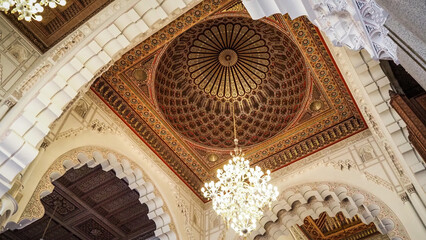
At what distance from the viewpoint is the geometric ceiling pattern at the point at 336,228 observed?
8966mm

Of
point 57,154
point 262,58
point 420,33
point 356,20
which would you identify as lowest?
point 420,33

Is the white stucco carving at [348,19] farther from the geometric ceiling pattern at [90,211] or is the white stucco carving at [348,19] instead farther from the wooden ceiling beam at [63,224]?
the wooden ceiling beam at [63,224]

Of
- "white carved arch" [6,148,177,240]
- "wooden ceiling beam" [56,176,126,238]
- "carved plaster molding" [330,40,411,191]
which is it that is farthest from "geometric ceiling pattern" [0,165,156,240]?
"carved plaster molding" [330,40,411,191]

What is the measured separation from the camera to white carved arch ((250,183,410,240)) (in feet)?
18.1

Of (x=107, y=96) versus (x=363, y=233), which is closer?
(x=107, y=96)

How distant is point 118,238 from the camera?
8031 mm

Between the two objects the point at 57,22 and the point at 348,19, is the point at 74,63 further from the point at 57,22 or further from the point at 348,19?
the point at 348,19

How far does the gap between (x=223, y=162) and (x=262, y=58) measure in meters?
2.22

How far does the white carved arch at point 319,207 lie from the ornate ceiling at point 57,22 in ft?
14.5

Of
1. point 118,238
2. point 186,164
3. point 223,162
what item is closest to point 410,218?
point 223,162

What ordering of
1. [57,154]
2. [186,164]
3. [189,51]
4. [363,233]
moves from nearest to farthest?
[57,154], [189,51], [186,164], [363,233]

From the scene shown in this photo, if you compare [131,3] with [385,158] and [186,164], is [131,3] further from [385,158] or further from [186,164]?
[385,158]

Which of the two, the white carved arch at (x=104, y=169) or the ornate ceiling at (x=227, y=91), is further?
the ornate ceiling at (x=227, y=91)

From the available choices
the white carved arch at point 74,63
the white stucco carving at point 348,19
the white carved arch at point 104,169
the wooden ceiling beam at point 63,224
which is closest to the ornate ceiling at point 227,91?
the white carved arch at point 104,169
